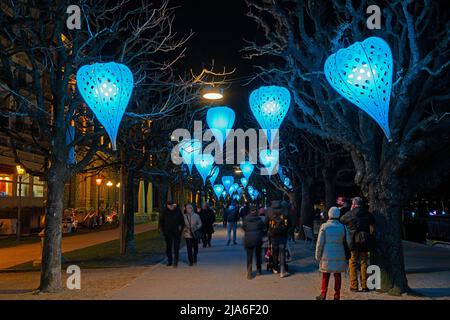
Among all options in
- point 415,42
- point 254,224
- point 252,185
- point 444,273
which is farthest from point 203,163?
point 252,185

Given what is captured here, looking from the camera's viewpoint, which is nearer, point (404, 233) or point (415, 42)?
point (415, 42)

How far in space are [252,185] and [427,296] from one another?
5588 cm

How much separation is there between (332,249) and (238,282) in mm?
3306

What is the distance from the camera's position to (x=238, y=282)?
12.2 meters

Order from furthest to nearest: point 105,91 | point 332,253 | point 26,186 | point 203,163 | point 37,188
→ point 37,188, point 26,186, point 203,163, point 332,253, point 105,91

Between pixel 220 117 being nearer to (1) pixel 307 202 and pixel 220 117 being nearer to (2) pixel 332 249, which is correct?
(2) pixel 332 249

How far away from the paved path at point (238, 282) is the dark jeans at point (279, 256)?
1.11ft

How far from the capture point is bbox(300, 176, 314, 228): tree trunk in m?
28.0

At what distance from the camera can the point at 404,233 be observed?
2742 centimetres

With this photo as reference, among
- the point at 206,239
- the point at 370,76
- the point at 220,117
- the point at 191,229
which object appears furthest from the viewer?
the point at 206,239

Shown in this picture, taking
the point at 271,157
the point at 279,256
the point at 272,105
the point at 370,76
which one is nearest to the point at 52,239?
the point at 279,256

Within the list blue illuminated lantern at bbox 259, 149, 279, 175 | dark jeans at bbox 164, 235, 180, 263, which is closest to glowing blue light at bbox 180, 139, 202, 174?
blue illuminated lantern at bbox 259, 149, 279, 175

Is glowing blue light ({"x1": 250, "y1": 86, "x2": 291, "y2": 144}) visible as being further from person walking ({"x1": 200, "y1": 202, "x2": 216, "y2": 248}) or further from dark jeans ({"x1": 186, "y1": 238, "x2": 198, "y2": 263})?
person walking ({"x1": 200, "y1": 202, "x2": 216, "y2": 248})

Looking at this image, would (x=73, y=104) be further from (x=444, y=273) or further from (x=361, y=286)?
(x=444, y=273)
